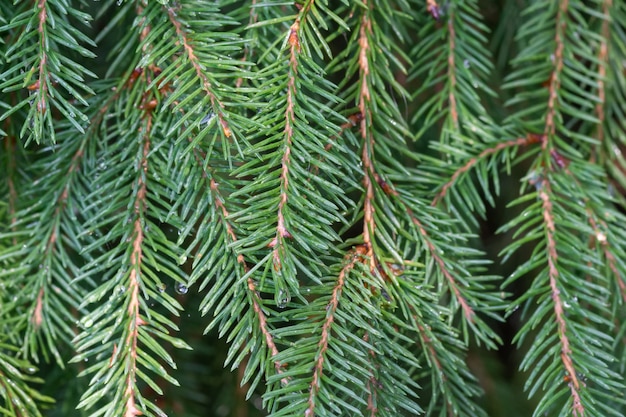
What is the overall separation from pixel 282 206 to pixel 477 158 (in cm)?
27

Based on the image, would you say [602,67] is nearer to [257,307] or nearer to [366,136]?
[366,136]

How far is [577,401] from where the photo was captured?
0.52m

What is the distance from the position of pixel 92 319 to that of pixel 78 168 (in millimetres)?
159

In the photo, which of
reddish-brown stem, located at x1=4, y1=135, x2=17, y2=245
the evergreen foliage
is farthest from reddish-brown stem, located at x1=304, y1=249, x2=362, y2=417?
reddish-brown stem, located at x1=4, y1=135, x2=17, y2=245

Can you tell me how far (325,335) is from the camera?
0.48 m

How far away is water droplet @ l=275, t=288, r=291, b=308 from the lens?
→ 0.46 metres

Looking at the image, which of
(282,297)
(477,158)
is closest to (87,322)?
(282,297)

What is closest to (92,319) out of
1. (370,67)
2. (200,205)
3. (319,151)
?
(200,205)

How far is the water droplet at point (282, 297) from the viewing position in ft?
1.51

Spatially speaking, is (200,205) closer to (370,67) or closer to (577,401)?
(370,67)

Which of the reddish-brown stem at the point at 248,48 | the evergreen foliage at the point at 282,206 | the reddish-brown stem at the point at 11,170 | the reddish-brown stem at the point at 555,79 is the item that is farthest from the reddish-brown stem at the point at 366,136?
the reddish-brown stem at the point at 11,170

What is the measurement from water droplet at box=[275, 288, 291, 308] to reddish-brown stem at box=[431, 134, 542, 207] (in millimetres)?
221

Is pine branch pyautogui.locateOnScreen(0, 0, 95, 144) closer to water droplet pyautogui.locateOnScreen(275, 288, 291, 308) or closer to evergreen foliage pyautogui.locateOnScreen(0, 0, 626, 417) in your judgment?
→ evergreen foliage pyautogui.locateOnScreen(0, 0, 626, 417)

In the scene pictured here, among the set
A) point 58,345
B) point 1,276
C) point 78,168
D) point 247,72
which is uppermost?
point 247,72
